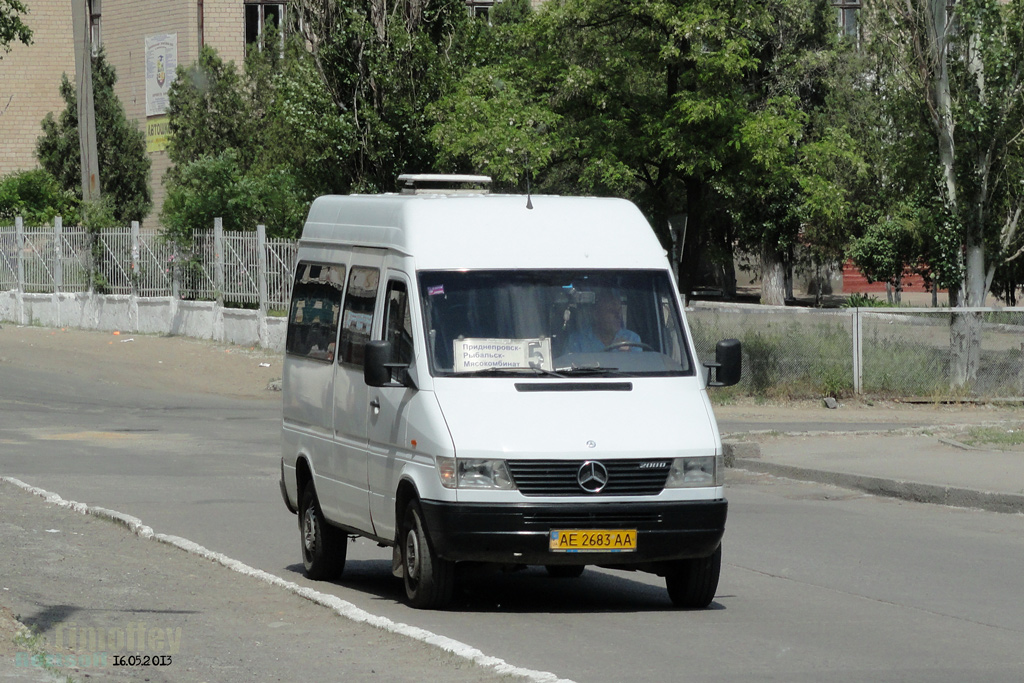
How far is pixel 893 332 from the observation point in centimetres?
2383

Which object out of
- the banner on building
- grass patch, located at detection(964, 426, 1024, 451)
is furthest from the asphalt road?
the banner on building

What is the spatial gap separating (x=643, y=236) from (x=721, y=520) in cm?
196

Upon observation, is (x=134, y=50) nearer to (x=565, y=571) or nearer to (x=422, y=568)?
(x=565, y=571)

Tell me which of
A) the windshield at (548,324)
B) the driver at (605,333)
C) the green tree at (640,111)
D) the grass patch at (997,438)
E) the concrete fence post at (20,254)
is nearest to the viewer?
the windshield at (548,324)

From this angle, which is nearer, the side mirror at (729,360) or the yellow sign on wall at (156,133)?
the side mirror at (729,360)

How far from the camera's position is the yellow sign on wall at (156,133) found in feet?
203

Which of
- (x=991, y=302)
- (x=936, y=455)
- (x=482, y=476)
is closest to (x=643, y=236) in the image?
(x=482, y=476)

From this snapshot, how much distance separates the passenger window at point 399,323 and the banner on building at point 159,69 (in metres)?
54.4

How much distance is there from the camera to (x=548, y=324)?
8.80m

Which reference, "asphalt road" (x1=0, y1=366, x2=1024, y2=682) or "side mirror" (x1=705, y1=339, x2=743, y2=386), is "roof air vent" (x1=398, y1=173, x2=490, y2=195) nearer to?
"side mirror" (x1=705, y1=339, x2=743, y2=386)

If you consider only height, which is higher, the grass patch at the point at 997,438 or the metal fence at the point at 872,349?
the metal fence at the point at 872,349

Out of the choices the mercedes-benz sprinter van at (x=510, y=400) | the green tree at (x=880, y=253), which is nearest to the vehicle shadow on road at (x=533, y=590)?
the mercedes-benz sprinter van at (x=510, y=400)

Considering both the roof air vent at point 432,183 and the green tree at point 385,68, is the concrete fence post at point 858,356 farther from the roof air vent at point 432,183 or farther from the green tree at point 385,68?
the roof air vent at point 432,183

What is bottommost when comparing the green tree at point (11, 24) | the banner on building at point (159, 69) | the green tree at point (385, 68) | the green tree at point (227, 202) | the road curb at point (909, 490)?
the road curb at point (909, 490)
